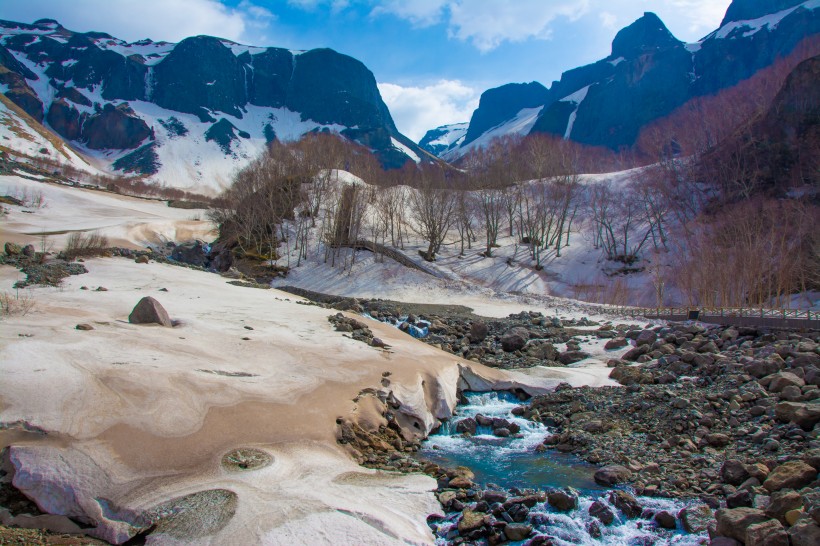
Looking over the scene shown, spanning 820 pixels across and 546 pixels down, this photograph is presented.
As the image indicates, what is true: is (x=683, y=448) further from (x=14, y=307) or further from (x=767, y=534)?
(x=14, y=307)

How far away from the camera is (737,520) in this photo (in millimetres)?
6703

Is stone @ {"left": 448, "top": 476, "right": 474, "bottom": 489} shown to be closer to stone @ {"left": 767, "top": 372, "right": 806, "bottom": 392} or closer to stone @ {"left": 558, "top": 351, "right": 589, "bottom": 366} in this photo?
stone @ {"left": 767, "top": 372, "right": 806, "bottom": 392}

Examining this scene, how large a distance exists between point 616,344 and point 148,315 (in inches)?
704

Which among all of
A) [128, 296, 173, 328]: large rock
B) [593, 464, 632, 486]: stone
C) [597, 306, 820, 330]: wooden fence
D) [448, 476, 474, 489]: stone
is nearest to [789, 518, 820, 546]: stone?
[593, 464, 632, 486]: stone

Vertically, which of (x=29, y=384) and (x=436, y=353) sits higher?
(x=29, y=384)

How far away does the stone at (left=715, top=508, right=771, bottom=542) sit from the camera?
21.6ft

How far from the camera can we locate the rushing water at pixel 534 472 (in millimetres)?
7680

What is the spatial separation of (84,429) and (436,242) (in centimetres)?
4549

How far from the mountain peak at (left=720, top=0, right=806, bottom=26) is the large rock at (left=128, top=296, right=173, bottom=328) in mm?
171014

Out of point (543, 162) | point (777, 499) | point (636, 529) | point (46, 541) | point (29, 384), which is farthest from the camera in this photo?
point (543, 162)

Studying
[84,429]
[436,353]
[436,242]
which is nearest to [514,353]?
[436,353]

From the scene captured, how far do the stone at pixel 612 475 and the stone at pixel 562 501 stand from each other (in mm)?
1218

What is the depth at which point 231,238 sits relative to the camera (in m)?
53.2

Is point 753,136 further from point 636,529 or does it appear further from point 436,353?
point 636,529
